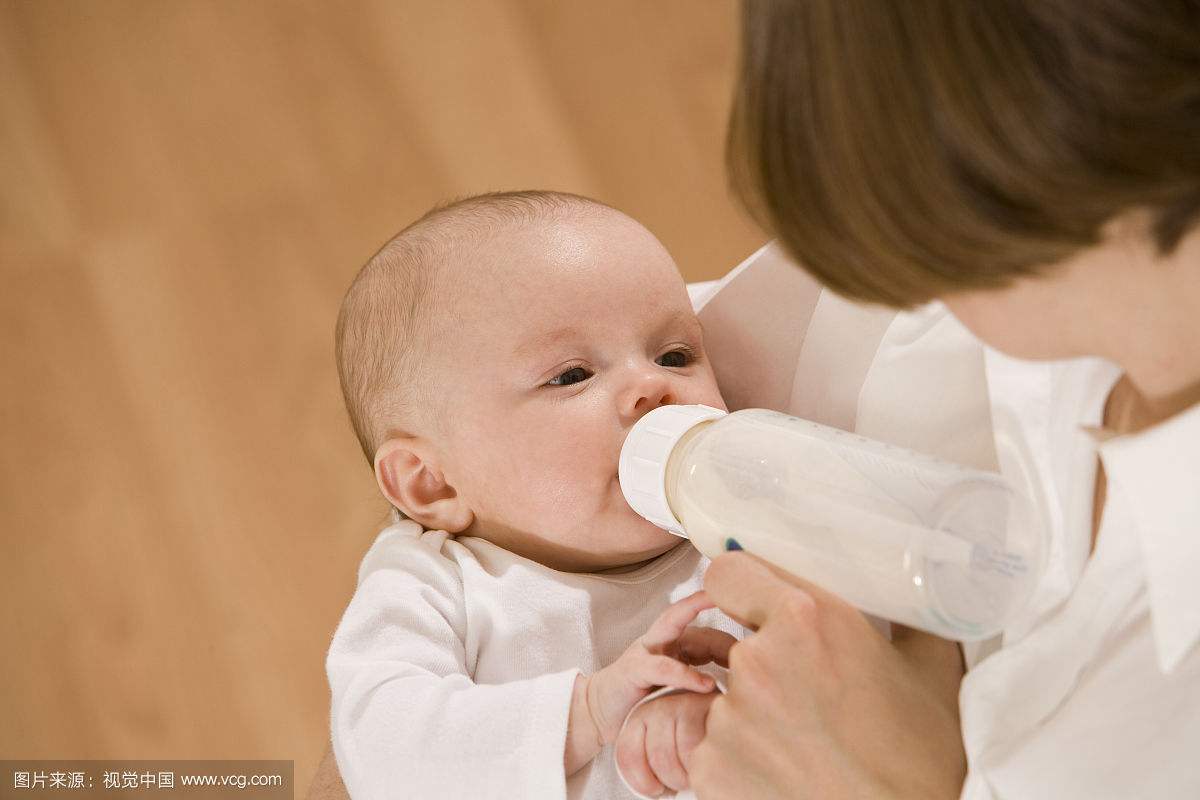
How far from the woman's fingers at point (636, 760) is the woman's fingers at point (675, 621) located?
0.06m

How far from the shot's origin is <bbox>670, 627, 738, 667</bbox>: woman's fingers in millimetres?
835

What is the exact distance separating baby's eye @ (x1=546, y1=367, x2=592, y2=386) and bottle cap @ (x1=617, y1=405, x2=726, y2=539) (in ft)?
0.36

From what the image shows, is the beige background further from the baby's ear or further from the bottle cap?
the bottle cap

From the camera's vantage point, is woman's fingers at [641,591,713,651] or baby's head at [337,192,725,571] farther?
baby's head at [337,192,725,571]

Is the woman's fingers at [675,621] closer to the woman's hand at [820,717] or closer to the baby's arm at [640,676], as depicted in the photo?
the baby's arm at [640,676]

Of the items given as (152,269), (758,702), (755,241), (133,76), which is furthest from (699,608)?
(133,76)

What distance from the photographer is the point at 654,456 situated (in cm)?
85

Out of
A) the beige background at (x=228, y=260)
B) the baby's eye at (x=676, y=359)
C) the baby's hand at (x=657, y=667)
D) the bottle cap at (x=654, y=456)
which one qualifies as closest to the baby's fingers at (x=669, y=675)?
the baby's hand at (x=657, y=667)

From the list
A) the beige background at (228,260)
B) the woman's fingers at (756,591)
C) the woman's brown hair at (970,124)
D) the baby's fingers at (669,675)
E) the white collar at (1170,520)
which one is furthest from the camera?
the beige background at (228,260)

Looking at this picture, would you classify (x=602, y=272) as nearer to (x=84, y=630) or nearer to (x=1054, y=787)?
(x=1054, y=787)

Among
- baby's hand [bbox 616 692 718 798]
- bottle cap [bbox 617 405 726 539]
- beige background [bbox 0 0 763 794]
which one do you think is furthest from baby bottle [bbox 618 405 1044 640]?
beige background [bbox 0 0 763 794]

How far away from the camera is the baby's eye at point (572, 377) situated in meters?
0.98

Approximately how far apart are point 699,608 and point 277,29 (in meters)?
1.54

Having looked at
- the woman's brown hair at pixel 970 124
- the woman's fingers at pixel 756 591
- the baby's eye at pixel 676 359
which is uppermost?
the woman's brown hair at pixel 970 124
